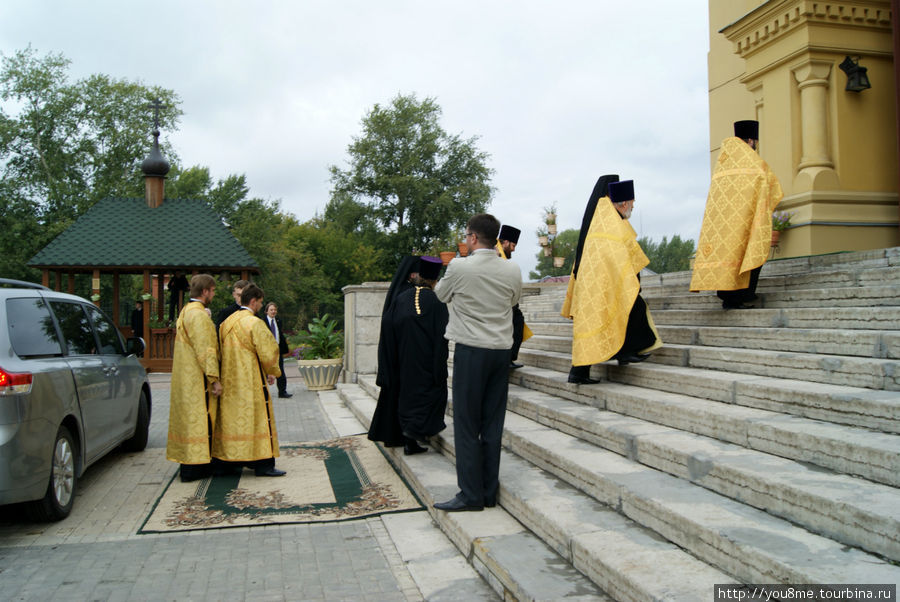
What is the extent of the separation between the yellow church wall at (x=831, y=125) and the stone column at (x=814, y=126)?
1cm

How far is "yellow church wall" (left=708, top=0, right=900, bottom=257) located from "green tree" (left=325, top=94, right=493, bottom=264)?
1502 inches

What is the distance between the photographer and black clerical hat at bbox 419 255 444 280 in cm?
618

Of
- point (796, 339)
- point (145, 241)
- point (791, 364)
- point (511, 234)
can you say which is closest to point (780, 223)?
point (511, 234)

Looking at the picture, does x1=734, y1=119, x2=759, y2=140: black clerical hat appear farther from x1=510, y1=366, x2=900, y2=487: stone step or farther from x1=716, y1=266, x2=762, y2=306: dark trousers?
x1=510, y1=366, x2=900, y2=487: stone step

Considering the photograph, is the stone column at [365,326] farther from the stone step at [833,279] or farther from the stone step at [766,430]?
the stone step at [766,430]

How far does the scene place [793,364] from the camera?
4.62 m

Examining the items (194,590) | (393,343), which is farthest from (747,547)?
(393,343)

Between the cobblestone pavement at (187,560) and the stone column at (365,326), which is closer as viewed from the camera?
the cobblestone pavement at (187,560)

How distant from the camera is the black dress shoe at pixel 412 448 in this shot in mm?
6223

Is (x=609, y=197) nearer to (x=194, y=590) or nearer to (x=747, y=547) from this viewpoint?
(x=747, y=547)

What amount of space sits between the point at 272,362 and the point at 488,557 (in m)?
3.11

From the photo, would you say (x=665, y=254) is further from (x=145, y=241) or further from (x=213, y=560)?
(x=213, y=560)

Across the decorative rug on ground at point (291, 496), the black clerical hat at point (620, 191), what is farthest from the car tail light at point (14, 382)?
the black clerical hat at point (620, 191)

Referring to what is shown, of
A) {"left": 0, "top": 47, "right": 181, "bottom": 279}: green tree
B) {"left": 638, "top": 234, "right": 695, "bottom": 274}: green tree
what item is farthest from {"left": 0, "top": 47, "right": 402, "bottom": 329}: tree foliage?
{"left": 638, "top": 234, "right": 695, "bottom": 274}: green tree
